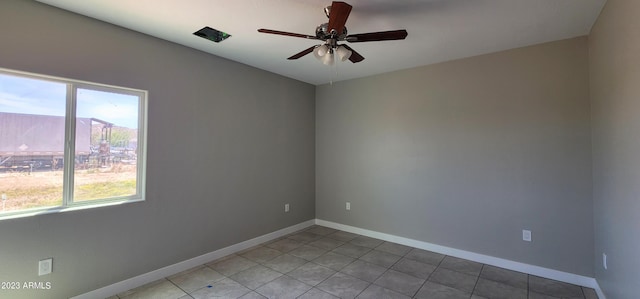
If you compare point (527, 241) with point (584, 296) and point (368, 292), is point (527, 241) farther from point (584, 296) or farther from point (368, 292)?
point (368, 292)

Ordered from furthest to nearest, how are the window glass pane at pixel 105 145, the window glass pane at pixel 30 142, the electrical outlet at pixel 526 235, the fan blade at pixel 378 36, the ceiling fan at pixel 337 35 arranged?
1. the electrical outlet at pixel 526 235
2. the window glass pane at pixel 105 145
3. the window glass pane at pixel 30 142
4. the fan blade at pixel 378 36
5. the ceiling fan at pixel 337 35

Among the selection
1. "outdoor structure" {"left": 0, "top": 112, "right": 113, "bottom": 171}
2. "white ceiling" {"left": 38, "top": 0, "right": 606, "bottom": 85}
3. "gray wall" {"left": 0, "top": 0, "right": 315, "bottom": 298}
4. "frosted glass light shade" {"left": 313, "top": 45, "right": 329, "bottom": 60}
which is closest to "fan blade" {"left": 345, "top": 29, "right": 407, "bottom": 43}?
"frosted glass light shade" {"left": 313, "top": 45, "right": 329, "bottom": 60}

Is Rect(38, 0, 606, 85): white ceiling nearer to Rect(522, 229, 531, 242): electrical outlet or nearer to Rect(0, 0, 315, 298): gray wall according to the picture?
Rect(0, 0, 315, 298): gray wall

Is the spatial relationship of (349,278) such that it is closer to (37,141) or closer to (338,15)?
(338,15)

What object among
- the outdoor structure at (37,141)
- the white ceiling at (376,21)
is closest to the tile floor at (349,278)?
the outdoor structure at (37,141)

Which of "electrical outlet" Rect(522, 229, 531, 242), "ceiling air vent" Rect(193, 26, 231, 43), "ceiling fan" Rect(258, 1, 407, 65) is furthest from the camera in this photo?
"electrical outlet" Rect(522, 229, 531, 242)

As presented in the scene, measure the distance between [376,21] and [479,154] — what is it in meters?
2.14

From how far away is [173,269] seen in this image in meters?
2.97

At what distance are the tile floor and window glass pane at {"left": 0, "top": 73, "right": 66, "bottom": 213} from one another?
3.88 feet

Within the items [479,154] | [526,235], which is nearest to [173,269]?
[479,154]

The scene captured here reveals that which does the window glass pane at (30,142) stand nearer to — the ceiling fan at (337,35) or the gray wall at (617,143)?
the ceiling fan at (337,35)

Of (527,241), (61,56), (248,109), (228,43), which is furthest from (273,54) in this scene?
(527,241)

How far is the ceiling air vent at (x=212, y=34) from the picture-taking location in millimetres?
2720

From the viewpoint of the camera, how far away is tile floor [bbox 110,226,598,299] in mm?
2590
